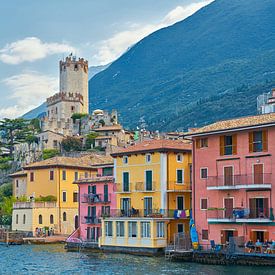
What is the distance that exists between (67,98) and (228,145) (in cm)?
11556

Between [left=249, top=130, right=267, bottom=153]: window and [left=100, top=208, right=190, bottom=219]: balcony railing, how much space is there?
446 inches

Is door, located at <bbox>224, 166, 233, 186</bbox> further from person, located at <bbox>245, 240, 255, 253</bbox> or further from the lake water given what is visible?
the lake water

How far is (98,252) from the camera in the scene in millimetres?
66500

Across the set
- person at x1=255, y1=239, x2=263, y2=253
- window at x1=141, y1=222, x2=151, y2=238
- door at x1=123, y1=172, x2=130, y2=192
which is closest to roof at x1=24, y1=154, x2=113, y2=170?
door at x1=123, y1=172, x2=130, y2=192

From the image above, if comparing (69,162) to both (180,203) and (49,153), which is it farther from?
(49,153)

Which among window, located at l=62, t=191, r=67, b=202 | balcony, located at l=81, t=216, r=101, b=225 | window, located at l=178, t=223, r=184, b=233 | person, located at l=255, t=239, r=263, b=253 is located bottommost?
person, located at l=255, t=239, r=263, b=253

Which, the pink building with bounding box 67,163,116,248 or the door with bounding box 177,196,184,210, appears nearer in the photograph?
the door with bounding box 177,196,184,210

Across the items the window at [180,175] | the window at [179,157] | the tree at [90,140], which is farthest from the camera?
the tree at [90,140]

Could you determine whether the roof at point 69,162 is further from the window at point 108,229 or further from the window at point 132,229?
the window at point 132,229

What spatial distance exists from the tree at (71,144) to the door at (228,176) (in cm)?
7789

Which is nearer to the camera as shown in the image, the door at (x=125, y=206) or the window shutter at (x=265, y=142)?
the window shutter at (x=265, y=142)

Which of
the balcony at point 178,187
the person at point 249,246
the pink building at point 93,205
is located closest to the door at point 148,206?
the balcony at point 178,187

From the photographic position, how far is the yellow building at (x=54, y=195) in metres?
90.4

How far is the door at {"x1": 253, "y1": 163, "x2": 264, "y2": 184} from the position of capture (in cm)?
5338
